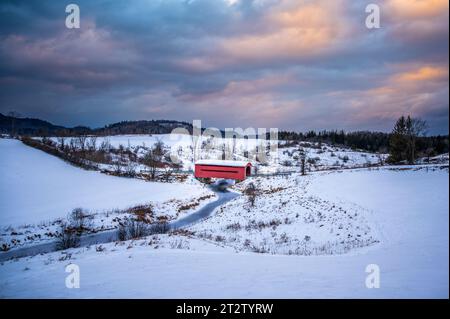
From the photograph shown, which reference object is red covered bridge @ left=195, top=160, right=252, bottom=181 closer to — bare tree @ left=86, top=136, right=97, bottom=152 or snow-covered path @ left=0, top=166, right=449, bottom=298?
snow-covered path @ left=0, top=166, right=449, bottom=298

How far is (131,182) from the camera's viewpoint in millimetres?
40969

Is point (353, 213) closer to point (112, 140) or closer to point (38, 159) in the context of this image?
point (38, 159)

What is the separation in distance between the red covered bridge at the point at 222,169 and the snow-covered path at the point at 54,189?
338 centimetres

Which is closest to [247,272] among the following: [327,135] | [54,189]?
[54,189]

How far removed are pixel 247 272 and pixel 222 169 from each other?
32.0 meters

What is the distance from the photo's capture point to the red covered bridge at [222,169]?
130 feet

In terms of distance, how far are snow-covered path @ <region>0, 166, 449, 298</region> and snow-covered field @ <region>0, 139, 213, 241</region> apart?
16432mm

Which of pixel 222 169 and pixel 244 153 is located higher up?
pixel 244 153

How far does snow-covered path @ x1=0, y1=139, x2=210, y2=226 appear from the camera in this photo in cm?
2578

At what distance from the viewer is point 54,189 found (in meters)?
32.4

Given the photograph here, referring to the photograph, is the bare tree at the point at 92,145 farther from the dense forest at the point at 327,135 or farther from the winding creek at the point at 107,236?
the winding creek at the point at 107,236

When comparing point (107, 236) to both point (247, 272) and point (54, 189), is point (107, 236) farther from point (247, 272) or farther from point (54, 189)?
point (54, 189)
